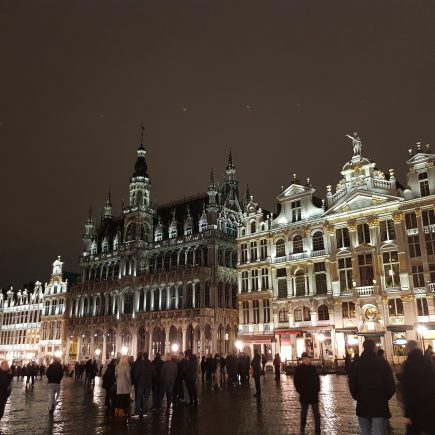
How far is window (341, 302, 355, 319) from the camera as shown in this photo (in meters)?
44.4

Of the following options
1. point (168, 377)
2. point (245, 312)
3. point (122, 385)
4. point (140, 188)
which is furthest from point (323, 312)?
point (140, 188)

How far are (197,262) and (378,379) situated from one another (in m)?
54.1

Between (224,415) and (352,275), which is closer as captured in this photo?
(224,415)

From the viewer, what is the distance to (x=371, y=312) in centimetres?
4316

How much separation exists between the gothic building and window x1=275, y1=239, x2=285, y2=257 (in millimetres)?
11105

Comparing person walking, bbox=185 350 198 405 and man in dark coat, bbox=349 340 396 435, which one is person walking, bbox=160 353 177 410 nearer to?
person walking, bbox=185 350 198 405

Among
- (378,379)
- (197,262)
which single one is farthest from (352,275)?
(378,379)

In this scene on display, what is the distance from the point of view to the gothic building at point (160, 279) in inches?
2335

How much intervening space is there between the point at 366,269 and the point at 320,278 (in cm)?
486

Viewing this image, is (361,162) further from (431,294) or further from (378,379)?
(378,379)

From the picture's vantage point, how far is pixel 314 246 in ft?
159

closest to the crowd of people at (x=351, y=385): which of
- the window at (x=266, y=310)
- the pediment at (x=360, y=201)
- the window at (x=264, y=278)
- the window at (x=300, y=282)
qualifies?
the pediment at (x=360, y=201)

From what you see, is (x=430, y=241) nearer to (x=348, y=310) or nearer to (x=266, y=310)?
(x=348, y=310)

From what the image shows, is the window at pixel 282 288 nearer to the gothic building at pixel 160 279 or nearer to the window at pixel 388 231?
the gothic building at pixel 160 279
